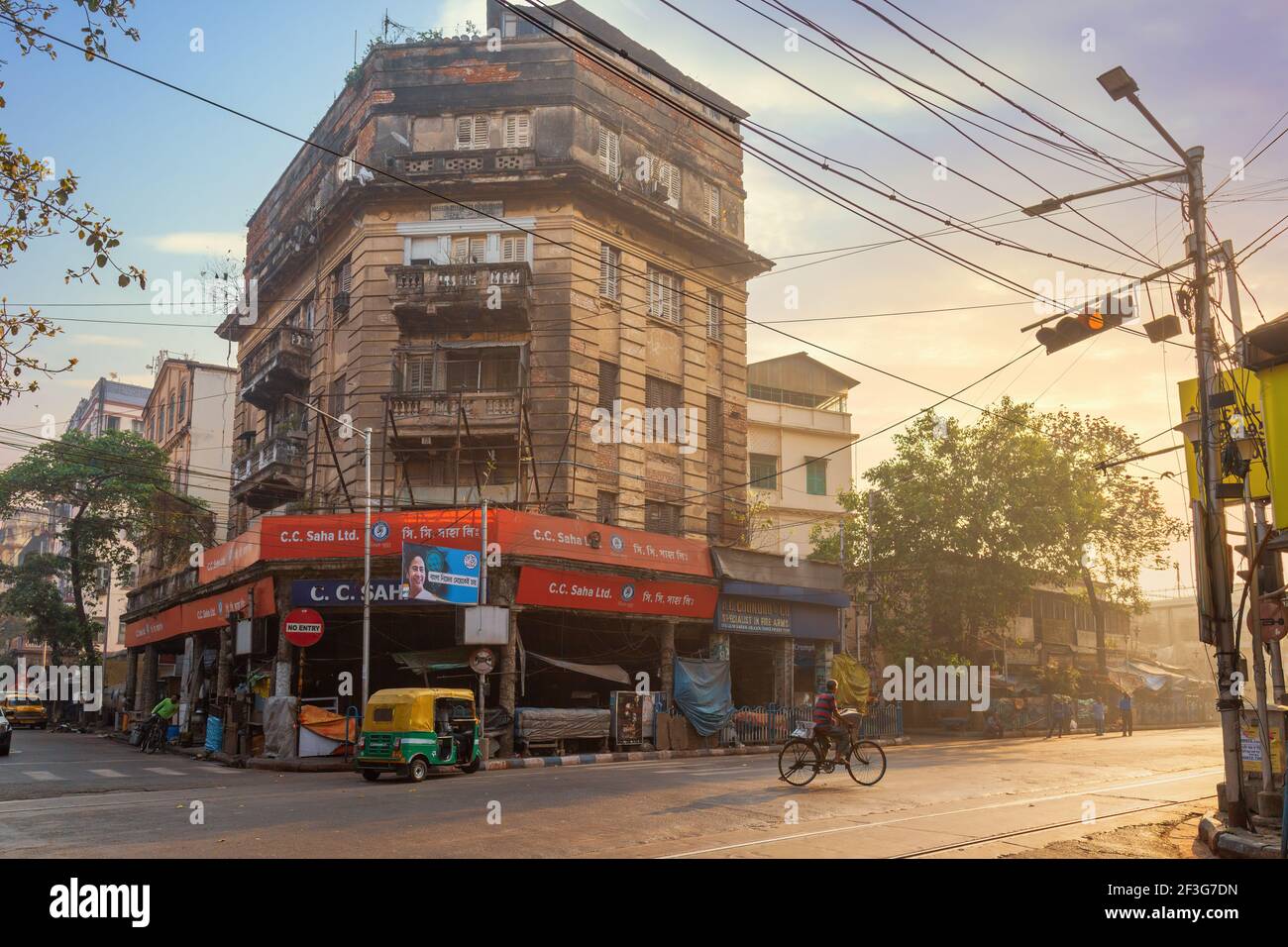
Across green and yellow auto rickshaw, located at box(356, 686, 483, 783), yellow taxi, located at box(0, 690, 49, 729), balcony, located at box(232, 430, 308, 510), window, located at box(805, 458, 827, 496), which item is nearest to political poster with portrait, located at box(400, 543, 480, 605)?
green and yellow auto rickshaw, located at box(356, 686, 483, 783)

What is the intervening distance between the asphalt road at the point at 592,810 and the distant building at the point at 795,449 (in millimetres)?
25178

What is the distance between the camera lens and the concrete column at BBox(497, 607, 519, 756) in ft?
79.7

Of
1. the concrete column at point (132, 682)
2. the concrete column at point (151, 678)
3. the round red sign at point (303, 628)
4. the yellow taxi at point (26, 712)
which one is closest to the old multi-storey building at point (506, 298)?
the round red sign at point (303, 628)

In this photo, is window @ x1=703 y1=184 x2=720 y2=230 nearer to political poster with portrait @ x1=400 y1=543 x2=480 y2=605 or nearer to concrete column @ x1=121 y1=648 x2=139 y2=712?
political poster with portrait @ x1=400 y1=543 x2=480 y2=605

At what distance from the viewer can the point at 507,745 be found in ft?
79.7

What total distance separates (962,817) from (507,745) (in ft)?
45.1

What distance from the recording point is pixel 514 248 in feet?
99.2

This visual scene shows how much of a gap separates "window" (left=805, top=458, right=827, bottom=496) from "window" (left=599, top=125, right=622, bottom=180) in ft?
67.7

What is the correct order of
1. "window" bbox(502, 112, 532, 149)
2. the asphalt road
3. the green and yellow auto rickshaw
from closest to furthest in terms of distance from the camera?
1. the asphalt road
2. the green and yellow auto rickshaw
3. "window" bbox(502, 112, 532, 149)

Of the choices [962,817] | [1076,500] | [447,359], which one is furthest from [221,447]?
[962,817]

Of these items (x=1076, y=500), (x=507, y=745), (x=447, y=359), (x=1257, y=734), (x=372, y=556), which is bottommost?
(x=507, y=745)

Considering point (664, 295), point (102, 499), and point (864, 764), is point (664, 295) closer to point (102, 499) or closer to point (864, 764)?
point (864, 764)
